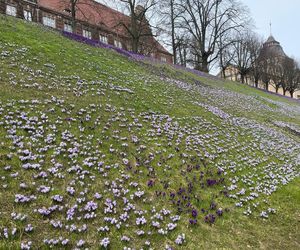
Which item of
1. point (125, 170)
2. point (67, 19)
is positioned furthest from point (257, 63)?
point (125, 170)

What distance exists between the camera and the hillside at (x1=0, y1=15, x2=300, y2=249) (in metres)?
6.42

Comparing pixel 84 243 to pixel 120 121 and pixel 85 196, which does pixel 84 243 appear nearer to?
pixel 85 196

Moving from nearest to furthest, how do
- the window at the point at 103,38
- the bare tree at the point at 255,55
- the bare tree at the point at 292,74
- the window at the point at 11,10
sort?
1. the window at the point at 11,10
2. the window at the point at 103,38
3. the bare tree at the point at 255,55
4. the bare tree at the point at 292,74

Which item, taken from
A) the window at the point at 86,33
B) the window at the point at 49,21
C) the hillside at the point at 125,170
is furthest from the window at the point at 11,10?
the hillside at the point at 125,170

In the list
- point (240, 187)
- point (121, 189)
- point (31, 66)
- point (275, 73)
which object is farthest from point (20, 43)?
point (275, 73)

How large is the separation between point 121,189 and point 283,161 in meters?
9.19

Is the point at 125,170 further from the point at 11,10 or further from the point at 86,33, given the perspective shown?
the point at 86,33

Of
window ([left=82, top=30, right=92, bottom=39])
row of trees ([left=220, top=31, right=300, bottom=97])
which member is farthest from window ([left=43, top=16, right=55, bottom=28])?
row of trees ([left=220, top=31, right=300, bottom=97])

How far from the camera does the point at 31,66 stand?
15039 millimetres

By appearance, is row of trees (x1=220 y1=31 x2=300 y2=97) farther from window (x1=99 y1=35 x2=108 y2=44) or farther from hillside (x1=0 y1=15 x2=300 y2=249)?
hillside (x1=0 y1=15 x2=300 y2=249)

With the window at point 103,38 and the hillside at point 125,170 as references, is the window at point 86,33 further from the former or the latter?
the hillside at point 125,170

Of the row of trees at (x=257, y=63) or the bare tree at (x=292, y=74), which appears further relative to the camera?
the bare tree at (x=292, y=74)

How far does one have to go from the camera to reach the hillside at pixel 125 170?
6.42 metres

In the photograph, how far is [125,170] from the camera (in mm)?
8906
